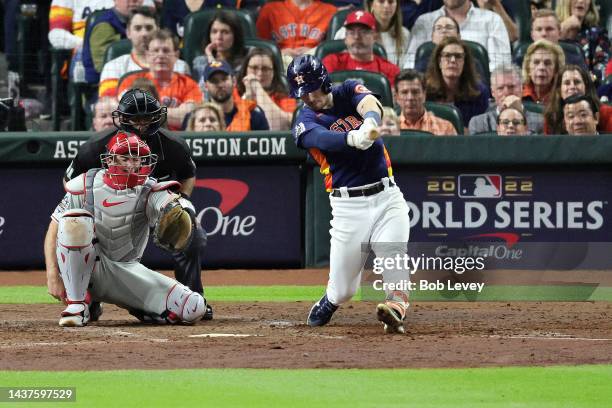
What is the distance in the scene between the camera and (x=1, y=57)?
1296 cm

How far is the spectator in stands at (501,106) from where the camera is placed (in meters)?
12.4

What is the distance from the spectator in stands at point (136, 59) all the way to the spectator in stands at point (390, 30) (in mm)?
2054

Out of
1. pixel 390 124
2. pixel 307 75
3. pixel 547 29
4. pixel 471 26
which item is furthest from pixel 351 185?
pixel 471 26

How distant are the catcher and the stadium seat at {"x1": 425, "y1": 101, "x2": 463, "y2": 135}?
480 centimetres

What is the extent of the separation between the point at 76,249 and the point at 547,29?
7.07m

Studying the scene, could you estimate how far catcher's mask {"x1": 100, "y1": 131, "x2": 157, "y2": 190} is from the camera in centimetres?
774

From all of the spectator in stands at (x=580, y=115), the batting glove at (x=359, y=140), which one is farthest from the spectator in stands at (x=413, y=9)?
the batting glove at (x=359, y=140)

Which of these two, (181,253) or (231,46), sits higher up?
(231,46)

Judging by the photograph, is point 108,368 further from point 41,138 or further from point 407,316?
point 41,138

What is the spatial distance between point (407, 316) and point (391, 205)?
1226mm

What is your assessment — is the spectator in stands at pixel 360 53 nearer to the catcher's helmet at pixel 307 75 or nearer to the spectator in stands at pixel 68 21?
the spectator in stands at pixel 68 21

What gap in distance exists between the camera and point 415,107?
39.9 ft

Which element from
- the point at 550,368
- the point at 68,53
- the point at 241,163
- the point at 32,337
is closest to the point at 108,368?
the point at 32,337

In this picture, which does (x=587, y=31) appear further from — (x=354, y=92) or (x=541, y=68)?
(x=354, y=92)
